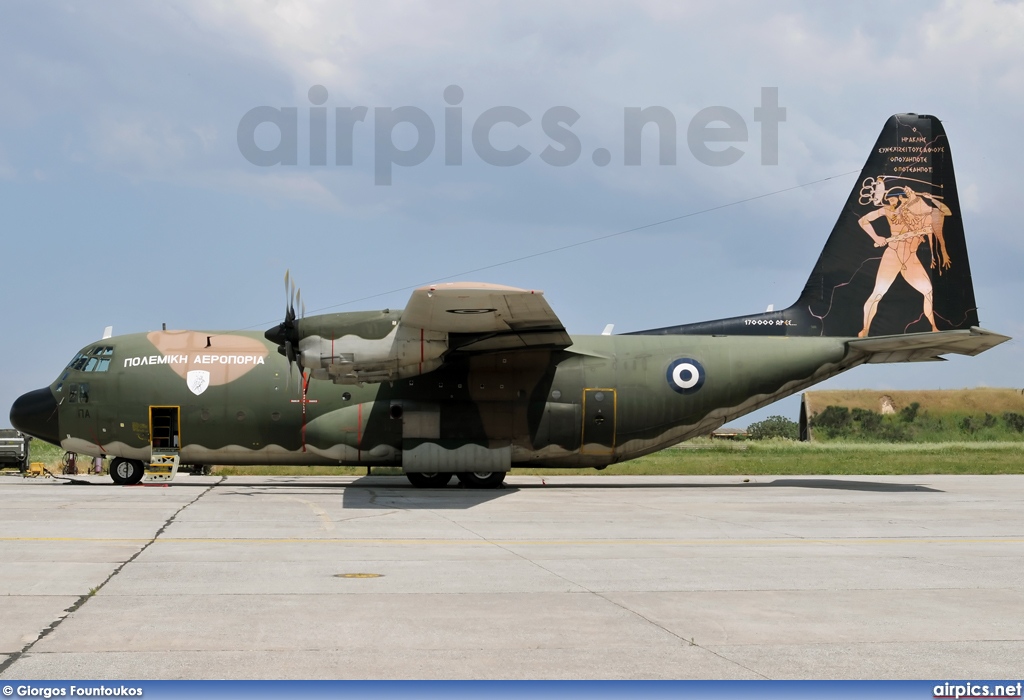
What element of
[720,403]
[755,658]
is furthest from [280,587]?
[720,403]

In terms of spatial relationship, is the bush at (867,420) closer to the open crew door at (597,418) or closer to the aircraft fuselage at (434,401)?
the aircraft fuselage at (434,401)

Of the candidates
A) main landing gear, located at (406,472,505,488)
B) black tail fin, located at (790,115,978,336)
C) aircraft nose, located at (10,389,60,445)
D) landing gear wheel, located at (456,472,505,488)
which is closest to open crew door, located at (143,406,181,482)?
aircraft nose, located at (10,389,60,445)

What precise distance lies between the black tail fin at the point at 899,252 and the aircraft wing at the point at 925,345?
81cm

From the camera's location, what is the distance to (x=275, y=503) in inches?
751

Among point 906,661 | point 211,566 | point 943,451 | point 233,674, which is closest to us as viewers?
point 233,674

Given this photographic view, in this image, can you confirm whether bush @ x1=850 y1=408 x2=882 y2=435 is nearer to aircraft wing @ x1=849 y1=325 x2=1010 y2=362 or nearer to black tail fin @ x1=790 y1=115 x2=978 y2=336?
black tail fin @ x1=790 y1=115 x2=978 y2=336

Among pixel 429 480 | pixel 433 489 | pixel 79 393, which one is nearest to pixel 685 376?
pixel 433 489

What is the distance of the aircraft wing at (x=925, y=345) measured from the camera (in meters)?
22.7

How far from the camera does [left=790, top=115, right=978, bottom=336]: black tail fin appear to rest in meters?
24.5

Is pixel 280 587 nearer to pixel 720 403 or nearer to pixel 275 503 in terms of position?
pixel 275 503

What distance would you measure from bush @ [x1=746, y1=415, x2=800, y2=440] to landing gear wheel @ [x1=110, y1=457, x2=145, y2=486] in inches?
1605

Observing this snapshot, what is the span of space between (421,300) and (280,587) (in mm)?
9534

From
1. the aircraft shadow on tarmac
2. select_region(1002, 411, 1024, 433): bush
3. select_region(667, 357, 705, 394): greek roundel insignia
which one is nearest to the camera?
the aircraft shadow on tarmac

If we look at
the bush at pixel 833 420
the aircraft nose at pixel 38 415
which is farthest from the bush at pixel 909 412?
the aircraft nose at pixel 38 415
